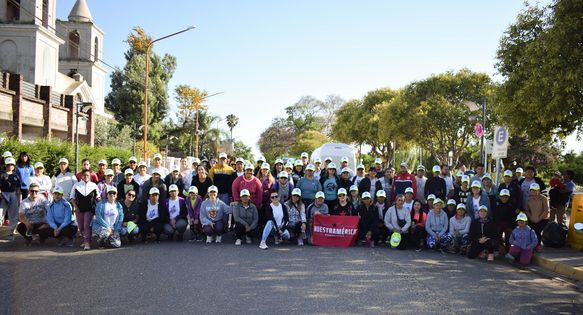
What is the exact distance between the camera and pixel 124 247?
11367 millimetres

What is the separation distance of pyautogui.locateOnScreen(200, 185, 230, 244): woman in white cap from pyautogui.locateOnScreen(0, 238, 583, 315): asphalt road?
1.06m

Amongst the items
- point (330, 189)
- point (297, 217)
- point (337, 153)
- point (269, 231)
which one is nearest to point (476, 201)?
point (330, 189)

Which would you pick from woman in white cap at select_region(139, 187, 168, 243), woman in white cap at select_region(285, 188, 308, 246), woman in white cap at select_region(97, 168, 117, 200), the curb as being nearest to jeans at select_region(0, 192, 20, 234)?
woman in white cap at select_region(97, 168, 117, 200)

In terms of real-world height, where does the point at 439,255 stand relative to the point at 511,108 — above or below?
below

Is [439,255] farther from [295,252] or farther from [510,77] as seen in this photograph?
[510,77]

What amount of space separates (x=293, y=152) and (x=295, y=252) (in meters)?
73.9

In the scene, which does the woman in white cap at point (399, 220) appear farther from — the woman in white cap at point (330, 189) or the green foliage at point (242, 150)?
the green foliage at point (242, 150)

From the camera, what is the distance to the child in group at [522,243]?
1095cm

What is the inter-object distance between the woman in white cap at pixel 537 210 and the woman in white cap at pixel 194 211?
309 inches

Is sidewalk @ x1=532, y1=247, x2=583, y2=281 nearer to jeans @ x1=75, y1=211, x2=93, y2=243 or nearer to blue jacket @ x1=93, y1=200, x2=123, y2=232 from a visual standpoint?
blue jacket @ x1=93, y1=200, x2=123, y2=232

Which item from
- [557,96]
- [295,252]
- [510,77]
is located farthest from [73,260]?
[510,77]

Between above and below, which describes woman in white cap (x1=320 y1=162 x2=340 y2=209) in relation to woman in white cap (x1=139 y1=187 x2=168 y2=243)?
above

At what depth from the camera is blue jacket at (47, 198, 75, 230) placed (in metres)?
11.6

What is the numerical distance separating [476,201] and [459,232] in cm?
107
